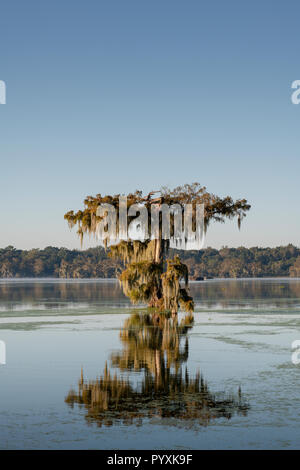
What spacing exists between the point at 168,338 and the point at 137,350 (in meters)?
3.13

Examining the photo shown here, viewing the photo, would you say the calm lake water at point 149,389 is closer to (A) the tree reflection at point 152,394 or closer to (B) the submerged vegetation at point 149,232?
(A) the tree reflection at point 152,394

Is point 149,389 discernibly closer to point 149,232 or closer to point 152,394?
point 152,394

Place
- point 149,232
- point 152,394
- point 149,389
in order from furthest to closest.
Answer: point 149,232, point 149,389, point 152,394

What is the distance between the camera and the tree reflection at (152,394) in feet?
35.4

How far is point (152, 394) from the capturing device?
12328 millimetres

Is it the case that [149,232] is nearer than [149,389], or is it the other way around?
[149,389]

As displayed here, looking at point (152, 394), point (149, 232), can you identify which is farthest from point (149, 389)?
point (149, 232)

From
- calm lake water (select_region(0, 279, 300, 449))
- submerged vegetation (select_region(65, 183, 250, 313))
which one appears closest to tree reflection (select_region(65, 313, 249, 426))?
calm lake water (select_region(0, 279, 300, 449))

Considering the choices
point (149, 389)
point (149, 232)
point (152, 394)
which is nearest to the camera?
point (152, 394)

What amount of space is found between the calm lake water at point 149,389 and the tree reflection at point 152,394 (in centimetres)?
2

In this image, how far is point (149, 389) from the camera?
12.8 m

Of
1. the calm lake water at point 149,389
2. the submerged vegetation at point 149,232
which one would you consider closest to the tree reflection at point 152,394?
the calm lake water at point 149,389

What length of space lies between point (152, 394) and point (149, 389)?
0.49m
